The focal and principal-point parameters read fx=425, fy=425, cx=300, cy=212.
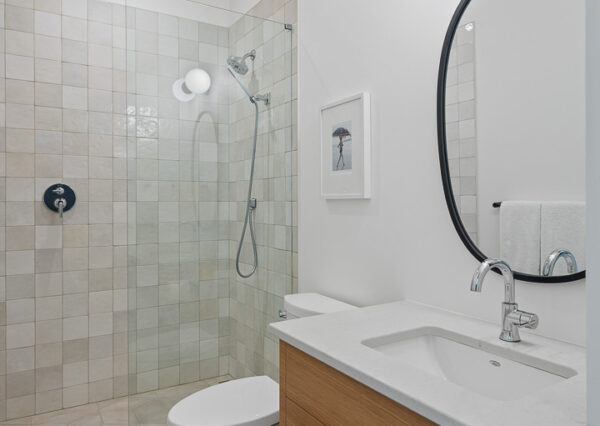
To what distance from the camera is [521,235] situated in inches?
45.2

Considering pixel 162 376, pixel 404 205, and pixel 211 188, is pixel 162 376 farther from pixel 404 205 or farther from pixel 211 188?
pixel 404 205

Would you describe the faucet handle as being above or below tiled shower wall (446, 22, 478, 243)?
below

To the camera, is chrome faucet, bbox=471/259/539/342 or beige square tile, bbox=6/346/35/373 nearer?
chrome faucet, bbox=471/259/539/342

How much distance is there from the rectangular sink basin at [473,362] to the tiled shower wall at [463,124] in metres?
0.32

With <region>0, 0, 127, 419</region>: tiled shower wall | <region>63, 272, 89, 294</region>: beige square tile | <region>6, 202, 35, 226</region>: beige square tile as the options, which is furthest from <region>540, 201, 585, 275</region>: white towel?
<region>6, 202, 35, 226</region>: beige square tile

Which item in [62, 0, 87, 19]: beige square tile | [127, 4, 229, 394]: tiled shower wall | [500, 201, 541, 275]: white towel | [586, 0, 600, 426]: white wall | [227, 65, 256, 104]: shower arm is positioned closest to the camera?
[586, 0, 600, 426]: white wall

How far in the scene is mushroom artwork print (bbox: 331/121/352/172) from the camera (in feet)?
5.71

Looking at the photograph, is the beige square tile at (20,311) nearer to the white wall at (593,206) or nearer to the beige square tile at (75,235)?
the beige square tile at (75,235)

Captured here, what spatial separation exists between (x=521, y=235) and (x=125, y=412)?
2.30 metres

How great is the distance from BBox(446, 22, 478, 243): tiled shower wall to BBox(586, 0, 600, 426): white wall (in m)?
0.87

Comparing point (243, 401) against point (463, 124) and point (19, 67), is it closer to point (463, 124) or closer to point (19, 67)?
point (463, 124)

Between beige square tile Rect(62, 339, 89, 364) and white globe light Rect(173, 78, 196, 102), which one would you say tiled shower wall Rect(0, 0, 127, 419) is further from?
white globe light Rect(173, 78, 196, 102)

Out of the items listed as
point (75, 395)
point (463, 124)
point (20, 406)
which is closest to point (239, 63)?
point (463, 124)

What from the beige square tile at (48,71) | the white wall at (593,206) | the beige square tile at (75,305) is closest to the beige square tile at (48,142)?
the beige square tile at (48,71)
